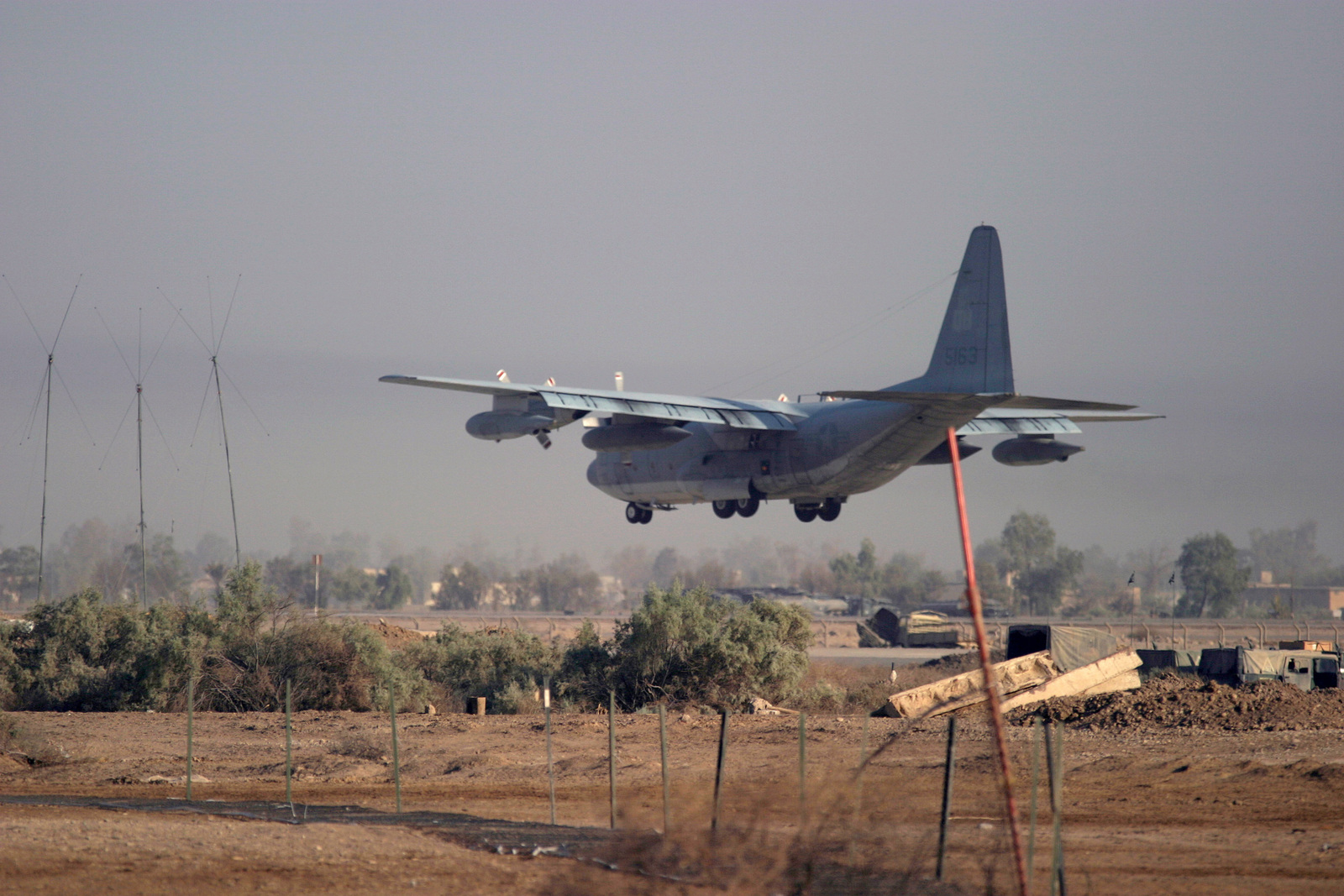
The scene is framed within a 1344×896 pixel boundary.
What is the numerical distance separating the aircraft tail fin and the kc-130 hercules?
3 cm

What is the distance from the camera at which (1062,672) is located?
2489cm

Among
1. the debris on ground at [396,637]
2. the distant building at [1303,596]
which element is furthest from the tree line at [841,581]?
the debris on ground at [396,637]

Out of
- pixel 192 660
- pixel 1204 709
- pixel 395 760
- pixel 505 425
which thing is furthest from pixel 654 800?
pixel 505 425

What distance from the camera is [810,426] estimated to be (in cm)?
3647

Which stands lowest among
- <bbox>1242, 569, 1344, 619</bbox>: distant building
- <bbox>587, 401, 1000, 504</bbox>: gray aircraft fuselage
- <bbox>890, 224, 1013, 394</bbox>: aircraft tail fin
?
<bbox>1242, 569, 1344, 619</bbox>: distant building

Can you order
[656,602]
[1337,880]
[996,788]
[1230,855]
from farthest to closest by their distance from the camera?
[656,602]
[996,788]
[1230,855]
[1337,880]

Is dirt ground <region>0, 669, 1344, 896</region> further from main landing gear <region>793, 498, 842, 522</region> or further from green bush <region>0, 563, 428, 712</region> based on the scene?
main landing gear <region>793, 498, 842, 522</region>

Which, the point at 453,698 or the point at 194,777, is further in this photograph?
the point at 453,698

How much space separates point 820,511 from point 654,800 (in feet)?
85.6

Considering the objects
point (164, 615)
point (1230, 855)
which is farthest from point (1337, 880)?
point (164, 615)

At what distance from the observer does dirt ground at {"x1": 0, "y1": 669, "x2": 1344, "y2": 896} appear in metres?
10.1

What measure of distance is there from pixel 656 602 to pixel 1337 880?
1842 centimetres

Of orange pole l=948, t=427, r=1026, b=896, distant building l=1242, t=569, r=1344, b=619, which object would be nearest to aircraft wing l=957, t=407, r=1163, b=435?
orange pole l=948, t=427, r=1026, b=896

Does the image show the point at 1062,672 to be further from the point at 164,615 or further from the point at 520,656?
the point at 164,615
